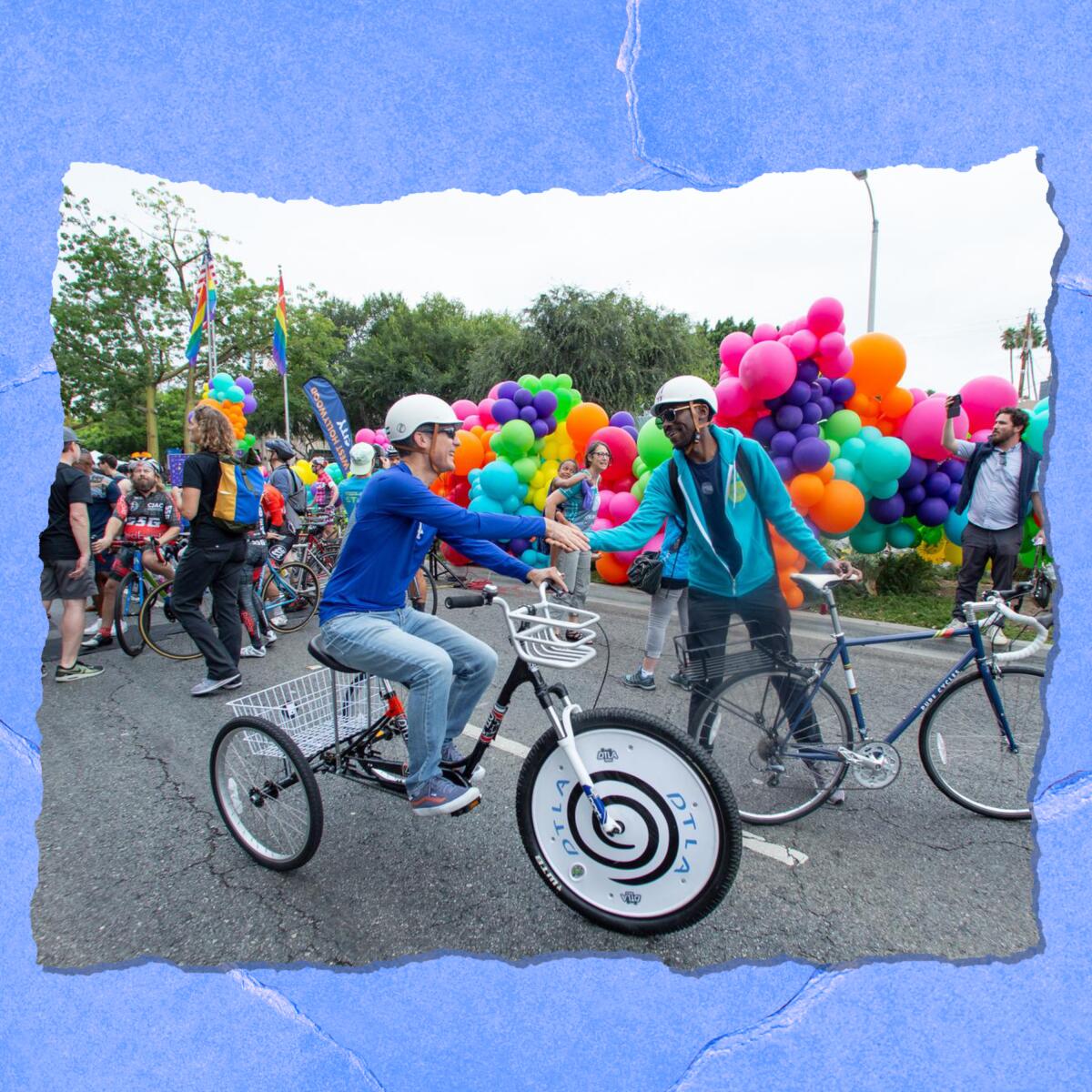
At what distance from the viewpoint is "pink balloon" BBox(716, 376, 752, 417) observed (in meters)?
5.25

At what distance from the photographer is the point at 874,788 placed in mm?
2697

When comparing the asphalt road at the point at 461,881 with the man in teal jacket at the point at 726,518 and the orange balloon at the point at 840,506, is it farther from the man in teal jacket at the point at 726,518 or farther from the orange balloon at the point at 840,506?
the orange balloon at the point at 840,506

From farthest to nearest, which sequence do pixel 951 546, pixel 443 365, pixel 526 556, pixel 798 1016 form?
1. pixel 443 365
2. pixel 526 556
3. pixel 951 546
4. pixel 798 1016

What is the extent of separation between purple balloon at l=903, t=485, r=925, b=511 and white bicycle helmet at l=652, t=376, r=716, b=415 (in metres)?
3.52

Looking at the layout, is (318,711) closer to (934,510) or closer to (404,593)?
(404,593)

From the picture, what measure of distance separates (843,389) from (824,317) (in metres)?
0.56

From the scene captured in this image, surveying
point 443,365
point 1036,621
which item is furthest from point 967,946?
point 443,365

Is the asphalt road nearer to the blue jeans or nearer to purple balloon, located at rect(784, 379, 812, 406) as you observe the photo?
the blue jeans

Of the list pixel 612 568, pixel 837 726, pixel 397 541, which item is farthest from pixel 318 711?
pixel 612 568

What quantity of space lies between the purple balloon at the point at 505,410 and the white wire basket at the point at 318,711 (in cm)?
593

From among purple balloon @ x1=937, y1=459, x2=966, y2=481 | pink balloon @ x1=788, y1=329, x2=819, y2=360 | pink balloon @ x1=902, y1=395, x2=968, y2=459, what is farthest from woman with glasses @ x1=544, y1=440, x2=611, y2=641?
purple balloon @ x1=937, y1=459, x2=966, y2=481

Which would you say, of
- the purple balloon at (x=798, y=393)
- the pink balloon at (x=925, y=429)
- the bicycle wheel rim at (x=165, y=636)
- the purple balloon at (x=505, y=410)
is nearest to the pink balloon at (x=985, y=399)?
Result: the pink balloon at (x=925, y=429)

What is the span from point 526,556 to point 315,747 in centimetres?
587

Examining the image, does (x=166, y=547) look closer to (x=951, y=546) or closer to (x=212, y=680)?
(x=212, y=680)
